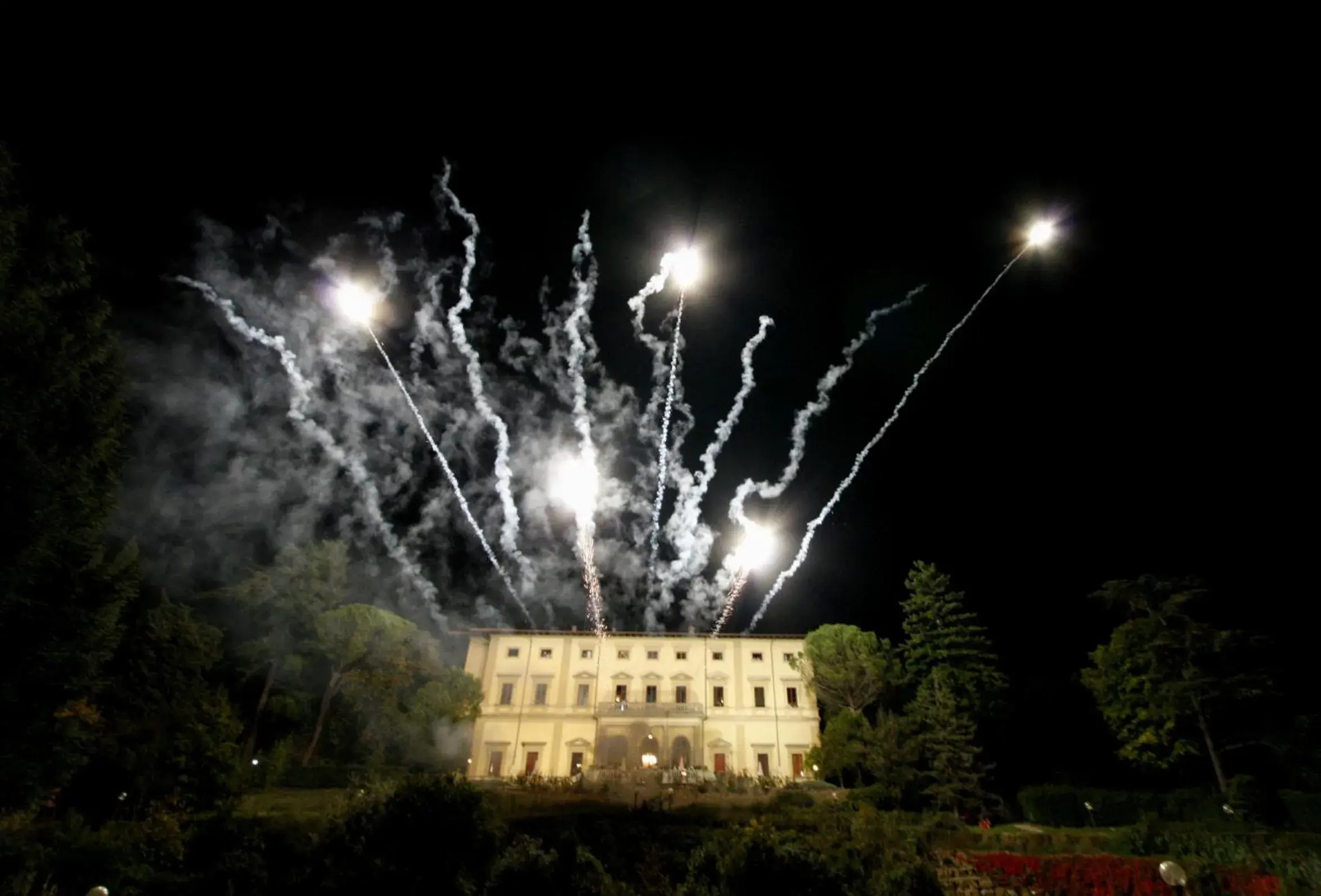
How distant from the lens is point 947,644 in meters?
30.2

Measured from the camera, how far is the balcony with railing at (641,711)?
3703 centimetres

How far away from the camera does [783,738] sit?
3766 centimetres

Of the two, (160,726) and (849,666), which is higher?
(849,666)

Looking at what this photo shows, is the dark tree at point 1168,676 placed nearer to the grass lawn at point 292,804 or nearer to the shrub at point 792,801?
the shrub at point 792,801

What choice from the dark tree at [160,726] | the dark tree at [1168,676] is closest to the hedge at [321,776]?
the dark tree at [160,726]

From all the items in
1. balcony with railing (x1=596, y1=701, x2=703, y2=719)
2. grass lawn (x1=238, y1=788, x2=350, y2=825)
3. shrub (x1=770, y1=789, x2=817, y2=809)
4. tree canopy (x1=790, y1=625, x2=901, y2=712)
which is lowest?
grass lawn (x1=238, y1=788, x2=350, y2=825)

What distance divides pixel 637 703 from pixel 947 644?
60.1ft

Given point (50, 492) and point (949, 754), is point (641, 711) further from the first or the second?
point (50, 492)

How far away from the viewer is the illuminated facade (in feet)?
120

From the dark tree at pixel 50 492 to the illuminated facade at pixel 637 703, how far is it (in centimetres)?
2569

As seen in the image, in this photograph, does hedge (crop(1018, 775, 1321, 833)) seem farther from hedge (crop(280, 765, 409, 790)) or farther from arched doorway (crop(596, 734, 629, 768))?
hedge (crop(280, 765, 409, 790))

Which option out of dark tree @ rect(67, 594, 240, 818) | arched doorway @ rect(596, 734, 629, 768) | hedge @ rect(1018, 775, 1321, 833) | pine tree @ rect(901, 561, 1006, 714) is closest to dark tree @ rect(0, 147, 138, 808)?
dark tree @ rect(67, 594, 240, 818)

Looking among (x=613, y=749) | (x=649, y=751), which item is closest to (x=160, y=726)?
(x=613, y=749)

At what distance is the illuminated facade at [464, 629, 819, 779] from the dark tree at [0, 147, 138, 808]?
84.3ft
